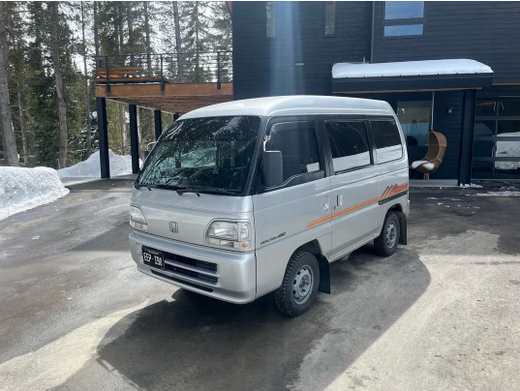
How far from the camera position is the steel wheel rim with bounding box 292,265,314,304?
3.95m

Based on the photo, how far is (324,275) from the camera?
4324mm

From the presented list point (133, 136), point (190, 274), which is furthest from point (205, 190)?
point (133, 136)

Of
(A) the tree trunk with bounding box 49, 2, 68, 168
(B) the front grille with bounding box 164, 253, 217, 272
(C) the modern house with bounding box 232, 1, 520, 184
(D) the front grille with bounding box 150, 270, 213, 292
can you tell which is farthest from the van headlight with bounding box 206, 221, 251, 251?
(A) the tree trunk with bounding box 49, 2, 68, 168

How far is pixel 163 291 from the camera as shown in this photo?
4789 millimetres

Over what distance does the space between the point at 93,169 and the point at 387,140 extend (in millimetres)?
17554

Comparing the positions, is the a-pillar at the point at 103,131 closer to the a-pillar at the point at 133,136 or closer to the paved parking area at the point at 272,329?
the a-pillar at the point at 133,136

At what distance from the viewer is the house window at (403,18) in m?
12.6

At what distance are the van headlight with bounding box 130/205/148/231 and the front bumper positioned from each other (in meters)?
0.16

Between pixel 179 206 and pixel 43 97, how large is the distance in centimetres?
2722

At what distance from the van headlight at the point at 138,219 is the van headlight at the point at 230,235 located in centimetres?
93

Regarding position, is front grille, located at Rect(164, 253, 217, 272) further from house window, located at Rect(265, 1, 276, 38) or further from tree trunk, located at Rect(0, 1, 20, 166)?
tree trunk, located at Rect(0, 1, 20, 166)

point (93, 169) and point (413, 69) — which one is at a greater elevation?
point (413, 69)

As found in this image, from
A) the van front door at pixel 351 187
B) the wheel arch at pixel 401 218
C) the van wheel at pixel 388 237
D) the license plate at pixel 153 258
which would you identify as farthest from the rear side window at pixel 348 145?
the license plate at pixel 153 258

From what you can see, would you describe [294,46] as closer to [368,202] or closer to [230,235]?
[368,202]
